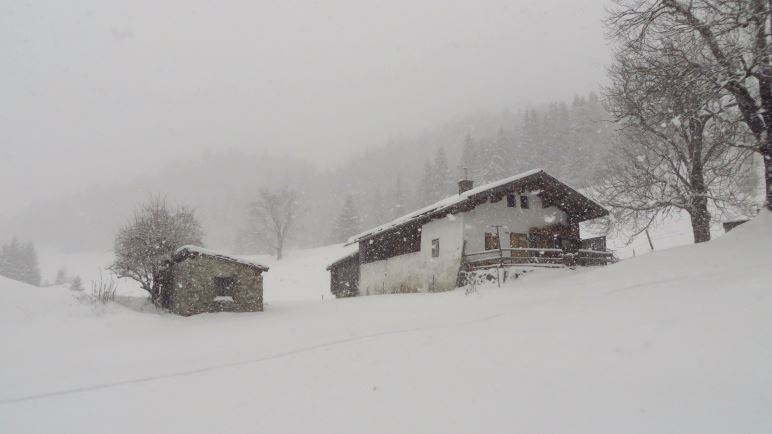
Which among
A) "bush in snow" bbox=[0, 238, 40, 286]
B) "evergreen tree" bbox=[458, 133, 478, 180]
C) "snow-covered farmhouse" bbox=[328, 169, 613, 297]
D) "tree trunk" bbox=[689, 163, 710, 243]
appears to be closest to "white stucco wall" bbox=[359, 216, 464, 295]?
"snow-covered farmhouse" bbox=[328, 169, 613, 297]

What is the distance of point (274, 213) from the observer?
6244 centimetres

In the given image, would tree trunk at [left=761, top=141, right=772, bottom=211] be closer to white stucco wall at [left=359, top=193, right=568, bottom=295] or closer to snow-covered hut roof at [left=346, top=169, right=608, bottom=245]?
snow-covered hut roof at [left=346, top=169, right=608, bottom=245]

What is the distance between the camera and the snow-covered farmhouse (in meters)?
19.9

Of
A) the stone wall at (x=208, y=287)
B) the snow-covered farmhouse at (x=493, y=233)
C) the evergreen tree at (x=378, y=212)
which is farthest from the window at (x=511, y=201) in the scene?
the evergreen tree at (x=378, y=212)

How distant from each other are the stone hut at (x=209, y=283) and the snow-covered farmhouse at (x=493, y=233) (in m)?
8.65

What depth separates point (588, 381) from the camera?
5605mm

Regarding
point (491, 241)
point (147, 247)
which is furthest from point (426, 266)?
point (147, 247)

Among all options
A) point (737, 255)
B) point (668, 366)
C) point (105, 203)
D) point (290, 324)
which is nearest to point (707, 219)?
point (737, 255)

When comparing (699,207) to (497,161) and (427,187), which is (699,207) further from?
(427,187)

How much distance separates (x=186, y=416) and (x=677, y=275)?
1140 cm

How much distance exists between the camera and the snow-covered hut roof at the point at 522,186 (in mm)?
19891

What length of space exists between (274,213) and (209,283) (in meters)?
45.5

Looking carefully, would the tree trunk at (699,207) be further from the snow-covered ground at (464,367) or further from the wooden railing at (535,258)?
the snow-covered ground at (464,367)

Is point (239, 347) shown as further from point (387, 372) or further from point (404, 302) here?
point (404, 302)
